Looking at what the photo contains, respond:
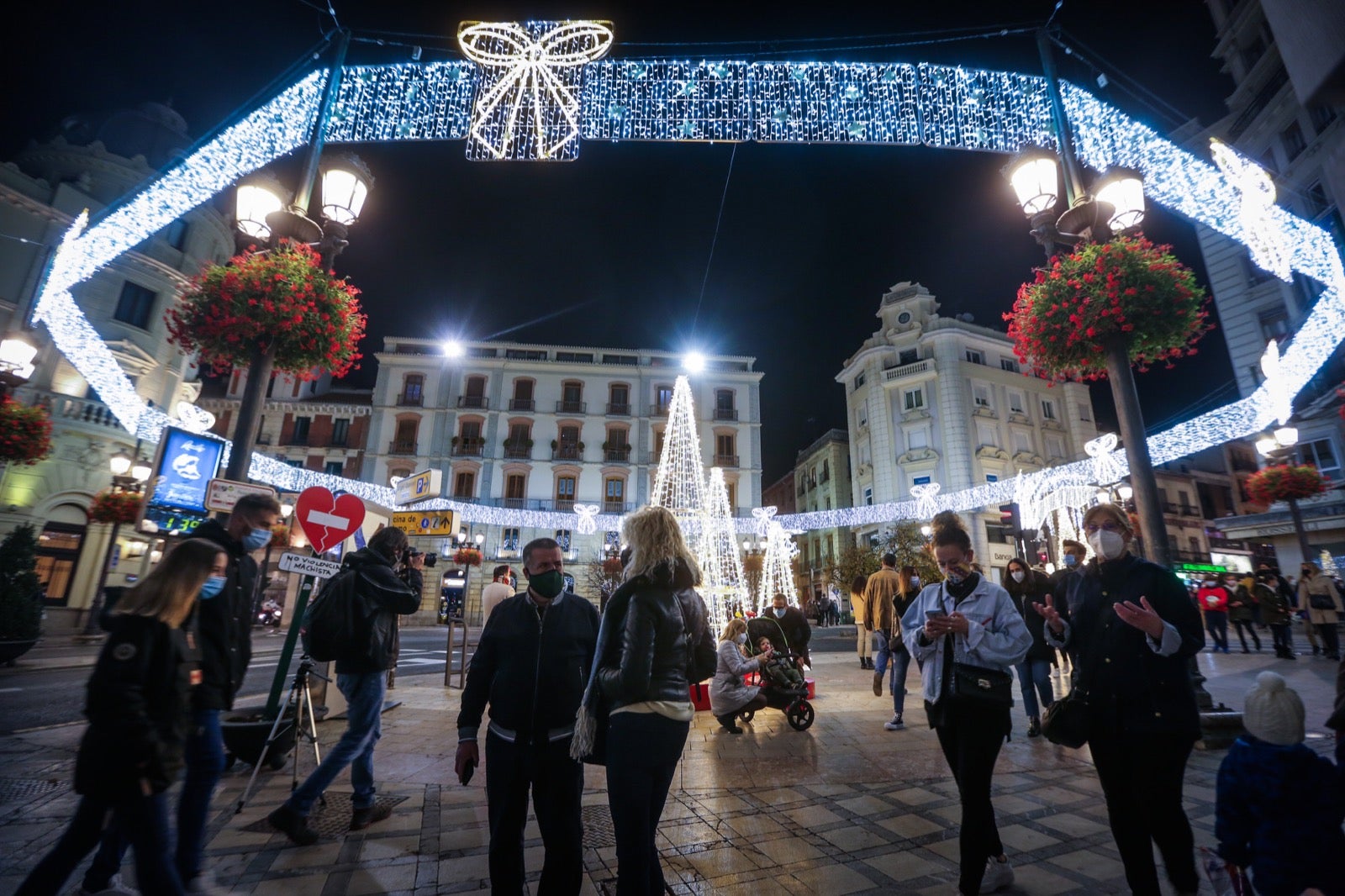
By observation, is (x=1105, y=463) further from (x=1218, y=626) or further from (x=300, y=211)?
(x=300, y=211)

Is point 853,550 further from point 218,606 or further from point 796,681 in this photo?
point 218,606

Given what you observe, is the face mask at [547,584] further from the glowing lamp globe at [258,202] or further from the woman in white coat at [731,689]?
the glowing lamp globe at [258,202]

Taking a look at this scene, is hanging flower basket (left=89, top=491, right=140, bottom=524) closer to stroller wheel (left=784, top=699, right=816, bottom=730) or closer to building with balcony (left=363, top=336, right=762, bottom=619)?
stroller wheel (left=784, top=699, right=816, bottom=730)

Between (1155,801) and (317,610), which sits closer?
(1155,801)

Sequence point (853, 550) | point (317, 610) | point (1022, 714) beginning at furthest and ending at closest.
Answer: point (853, 550) < point (1022, 714) < point (317, 610)

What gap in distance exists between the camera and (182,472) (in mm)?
→ 7777

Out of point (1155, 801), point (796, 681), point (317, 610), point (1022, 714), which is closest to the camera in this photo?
point (1155, 801)

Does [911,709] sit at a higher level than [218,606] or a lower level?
lower

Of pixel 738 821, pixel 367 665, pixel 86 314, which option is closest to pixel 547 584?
pixel 367 665

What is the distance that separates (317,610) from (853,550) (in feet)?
104

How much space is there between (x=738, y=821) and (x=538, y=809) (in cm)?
179

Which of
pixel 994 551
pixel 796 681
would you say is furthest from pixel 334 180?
pixel 994 551

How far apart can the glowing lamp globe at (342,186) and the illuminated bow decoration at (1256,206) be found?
445 inches

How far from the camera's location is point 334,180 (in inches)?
247
